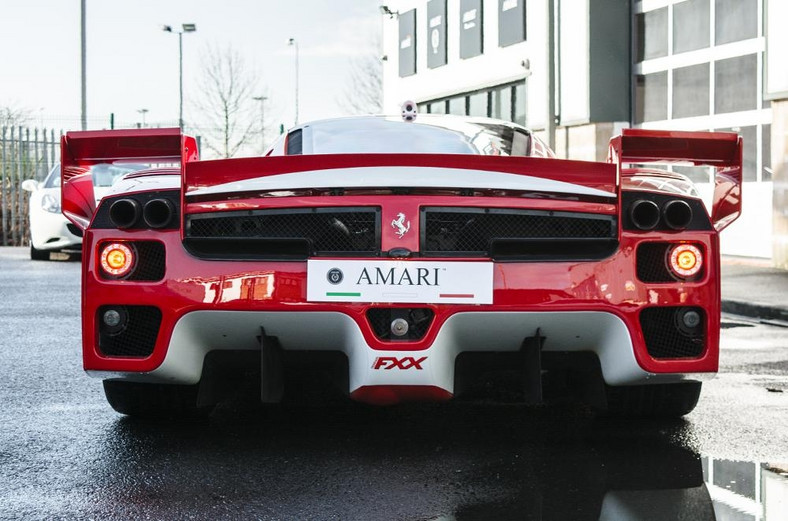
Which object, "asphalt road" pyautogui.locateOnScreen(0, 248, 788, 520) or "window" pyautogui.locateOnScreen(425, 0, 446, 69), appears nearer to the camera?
"asphalt road" pyautogui.locateOnScreen(0, 248, 788, 520)

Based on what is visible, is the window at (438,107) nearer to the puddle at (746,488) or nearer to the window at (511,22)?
the window at (511,22)

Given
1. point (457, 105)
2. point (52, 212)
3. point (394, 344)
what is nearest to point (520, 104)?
point (457, 105)

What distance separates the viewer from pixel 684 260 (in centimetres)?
386

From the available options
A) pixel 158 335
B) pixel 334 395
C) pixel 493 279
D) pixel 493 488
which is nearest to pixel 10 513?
pixel 158 335

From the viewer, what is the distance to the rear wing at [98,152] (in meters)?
4.05

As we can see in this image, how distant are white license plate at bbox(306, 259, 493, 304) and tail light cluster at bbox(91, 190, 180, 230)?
0.55 metres

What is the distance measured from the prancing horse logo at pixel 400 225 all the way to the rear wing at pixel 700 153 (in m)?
0.82

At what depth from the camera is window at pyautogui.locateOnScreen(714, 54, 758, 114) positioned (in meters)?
16.5

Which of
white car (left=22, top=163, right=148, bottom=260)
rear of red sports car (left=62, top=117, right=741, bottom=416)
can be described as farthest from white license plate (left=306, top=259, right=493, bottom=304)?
white car (left=22, top=163, right=148, bottom=260)

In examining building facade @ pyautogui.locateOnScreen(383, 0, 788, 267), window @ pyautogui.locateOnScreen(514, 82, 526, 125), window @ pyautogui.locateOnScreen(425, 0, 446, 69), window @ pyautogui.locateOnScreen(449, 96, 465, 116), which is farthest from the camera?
window @ pyautogui.locateOnScreen(425, 0, 446, 69)

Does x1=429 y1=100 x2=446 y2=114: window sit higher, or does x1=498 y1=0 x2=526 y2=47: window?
x1=498 y1=0 x2=526 y2=47: window

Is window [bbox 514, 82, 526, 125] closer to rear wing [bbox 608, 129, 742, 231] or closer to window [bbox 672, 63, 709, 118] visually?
window [bbox 672, 63, 709, 118]

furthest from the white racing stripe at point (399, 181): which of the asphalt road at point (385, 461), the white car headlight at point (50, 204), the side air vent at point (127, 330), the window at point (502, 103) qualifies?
the window at point (502, 103)

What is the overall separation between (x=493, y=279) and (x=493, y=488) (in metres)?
0.69
